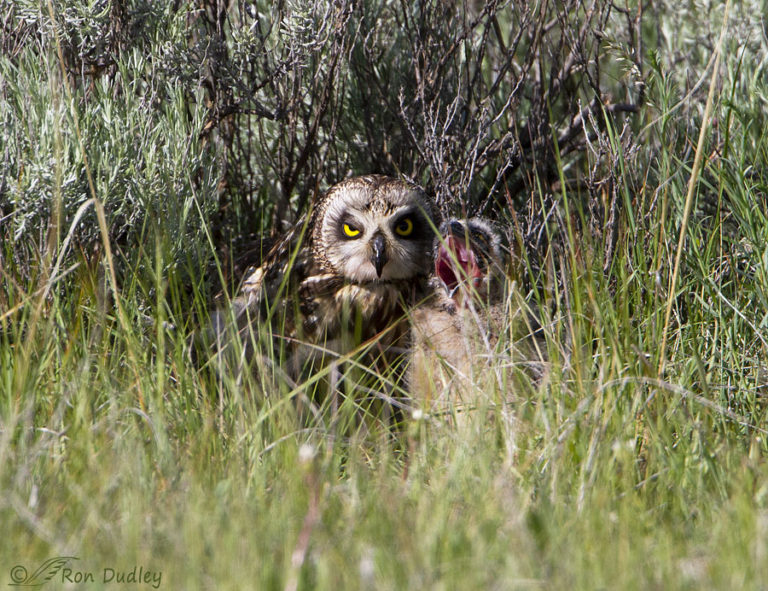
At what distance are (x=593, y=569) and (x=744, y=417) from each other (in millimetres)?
1223

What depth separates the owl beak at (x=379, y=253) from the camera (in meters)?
3.63

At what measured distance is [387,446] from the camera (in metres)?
2.63

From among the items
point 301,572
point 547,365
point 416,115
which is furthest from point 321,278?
point 301,572

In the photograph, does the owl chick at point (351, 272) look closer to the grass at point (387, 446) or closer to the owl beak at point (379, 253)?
the owl beak at point (379, 253)

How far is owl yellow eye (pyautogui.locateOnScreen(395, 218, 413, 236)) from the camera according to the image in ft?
12.3

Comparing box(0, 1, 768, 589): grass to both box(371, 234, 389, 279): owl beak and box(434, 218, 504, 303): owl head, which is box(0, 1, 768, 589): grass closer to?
box(434, 218, 504, 303): owl head

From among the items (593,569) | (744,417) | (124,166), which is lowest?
(744,417)

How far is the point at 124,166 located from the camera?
3.61 metres

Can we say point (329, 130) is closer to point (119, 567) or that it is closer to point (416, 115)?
point (416, 115)

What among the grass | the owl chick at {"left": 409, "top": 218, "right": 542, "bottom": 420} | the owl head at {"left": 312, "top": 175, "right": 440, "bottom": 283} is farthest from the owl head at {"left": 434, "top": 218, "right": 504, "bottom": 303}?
the grass

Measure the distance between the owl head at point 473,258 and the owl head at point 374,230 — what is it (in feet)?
0.45
